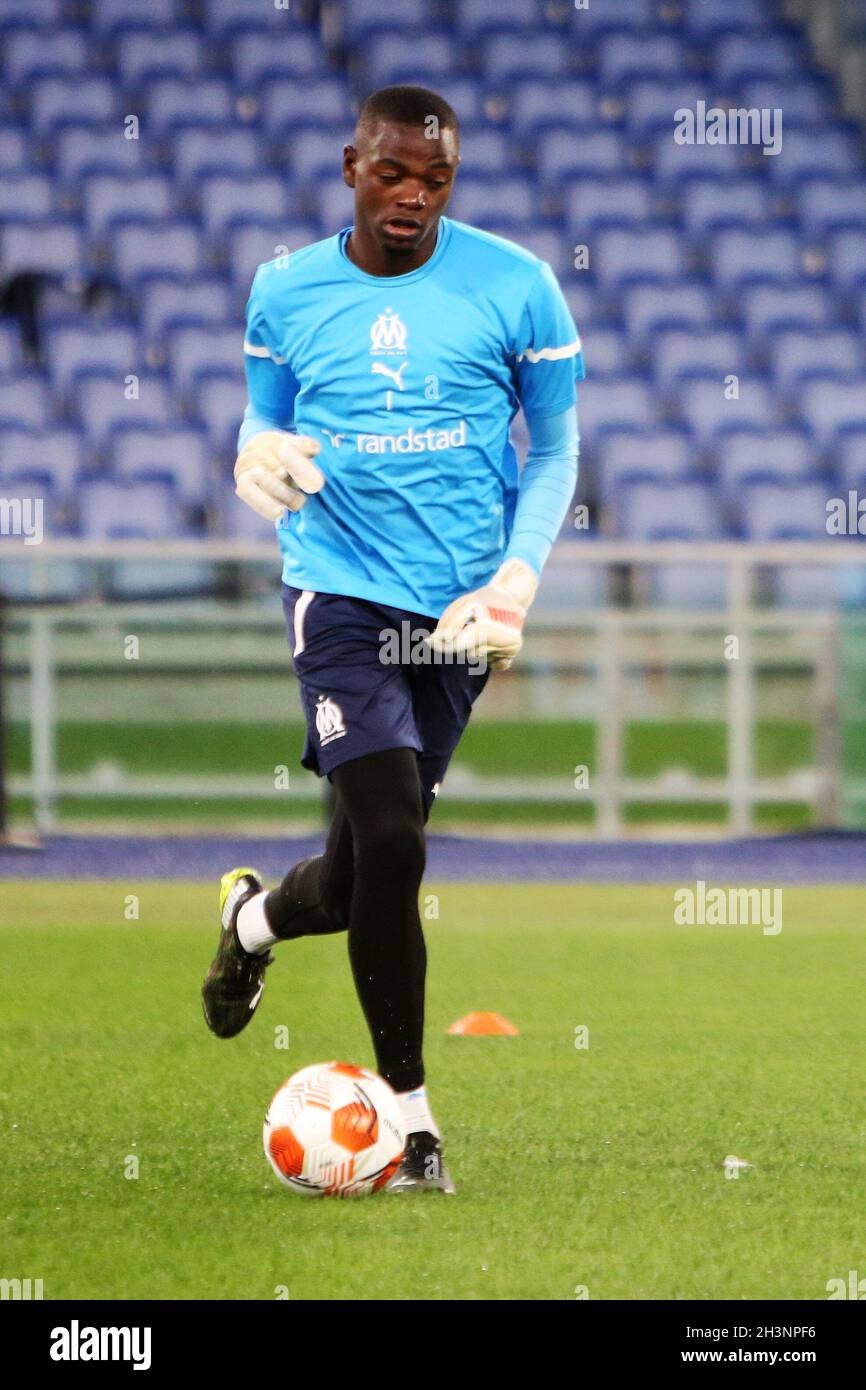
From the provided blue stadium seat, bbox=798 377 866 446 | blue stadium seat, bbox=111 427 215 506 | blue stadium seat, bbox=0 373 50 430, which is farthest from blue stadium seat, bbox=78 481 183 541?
blue stadium seat, bbox=798 377 866 446

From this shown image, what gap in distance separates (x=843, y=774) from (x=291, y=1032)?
7.48 metres

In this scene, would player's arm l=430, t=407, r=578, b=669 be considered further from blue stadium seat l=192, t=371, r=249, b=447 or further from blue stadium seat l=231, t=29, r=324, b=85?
blue stadium seat l=231, t=29, r=324, b=85

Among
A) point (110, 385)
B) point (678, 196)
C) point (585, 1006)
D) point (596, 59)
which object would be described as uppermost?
point (596, 59)

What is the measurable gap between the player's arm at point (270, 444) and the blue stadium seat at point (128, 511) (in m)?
9.81

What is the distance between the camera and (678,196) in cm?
1830

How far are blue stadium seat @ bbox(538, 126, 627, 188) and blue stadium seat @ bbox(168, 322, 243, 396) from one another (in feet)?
11.4

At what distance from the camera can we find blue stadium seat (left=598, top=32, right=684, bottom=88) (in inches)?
740

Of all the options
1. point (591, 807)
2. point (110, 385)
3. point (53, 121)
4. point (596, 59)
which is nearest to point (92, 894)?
point (591, 807)

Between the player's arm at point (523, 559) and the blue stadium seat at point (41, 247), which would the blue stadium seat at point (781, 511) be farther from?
the player's arm at point (523, 559)

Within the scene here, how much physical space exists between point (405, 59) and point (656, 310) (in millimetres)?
3246

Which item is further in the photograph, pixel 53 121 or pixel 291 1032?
pixel 53 121
